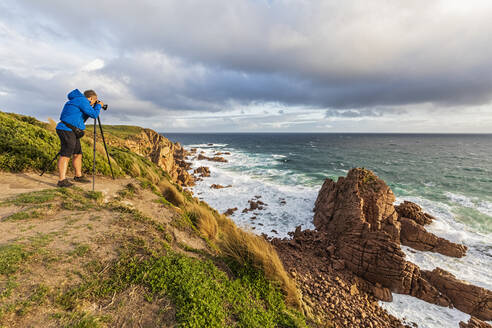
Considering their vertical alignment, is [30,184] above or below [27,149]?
below

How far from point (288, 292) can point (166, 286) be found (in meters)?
3.16

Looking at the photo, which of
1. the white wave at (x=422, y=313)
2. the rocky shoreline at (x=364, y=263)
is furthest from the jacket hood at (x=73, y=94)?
the white wave at (x=422, y=313)

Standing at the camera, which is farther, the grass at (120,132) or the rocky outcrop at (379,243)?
the grass at (120,132)

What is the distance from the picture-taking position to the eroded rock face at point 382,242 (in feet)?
30.3

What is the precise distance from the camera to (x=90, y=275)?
10.1 feet

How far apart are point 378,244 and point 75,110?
1477 centimetres

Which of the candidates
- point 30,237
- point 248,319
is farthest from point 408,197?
point 30,237

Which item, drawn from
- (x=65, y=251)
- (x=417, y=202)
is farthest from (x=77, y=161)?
(x=417, y=202)

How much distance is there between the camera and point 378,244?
10.4 meters

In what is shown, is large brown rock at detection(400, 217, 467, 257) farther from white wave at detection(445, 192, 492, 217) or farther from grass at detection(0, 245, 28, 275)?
grass at detection(0, 245, 28, 275)

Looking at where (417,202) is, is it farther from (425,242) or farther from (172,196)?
(172,196)

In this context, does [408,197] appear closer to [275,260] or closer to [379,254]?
[379,254]

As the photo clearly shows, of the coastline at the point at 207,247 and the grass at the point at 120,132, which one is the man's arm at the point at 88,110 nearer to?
the coastline at the point at 207,247

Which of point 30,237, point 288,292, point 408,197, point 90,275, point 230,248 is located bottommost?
point 408,197
